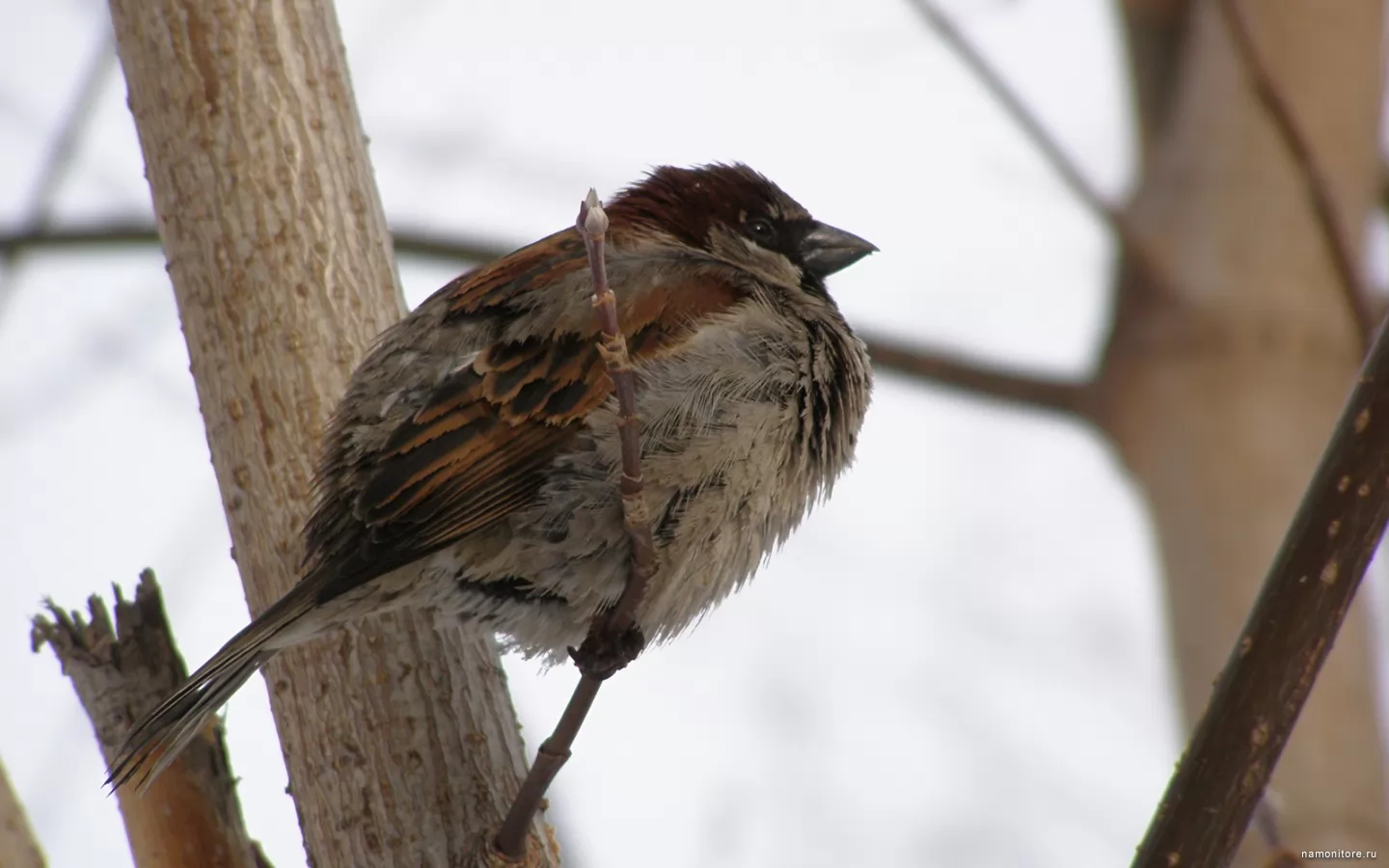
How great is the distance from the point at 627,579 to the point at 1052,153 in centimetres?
315

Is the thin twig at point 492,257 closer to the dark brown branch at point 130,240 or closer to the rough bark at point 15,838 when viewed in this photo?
the dark brown branch at point 130,240

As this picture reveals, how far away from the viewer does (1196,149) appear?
6.39 m

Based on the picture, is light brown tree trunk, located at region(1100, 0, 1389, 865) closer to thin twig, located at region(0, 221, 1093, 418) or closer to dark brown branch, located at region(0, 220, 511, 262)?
thin twig, located at region(0, 221, 1093, 418)

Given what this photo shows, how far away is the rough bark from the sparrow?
0.67 feet

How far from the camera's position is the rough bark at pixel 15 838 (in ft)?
10.2

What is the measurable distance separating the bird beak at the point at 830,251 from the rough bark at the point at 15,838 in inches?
94.5

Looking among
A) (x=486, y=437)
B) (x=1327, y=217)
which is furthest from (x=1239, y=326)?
(x=486, y=437)

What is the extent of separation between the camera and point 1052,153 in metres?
5.85

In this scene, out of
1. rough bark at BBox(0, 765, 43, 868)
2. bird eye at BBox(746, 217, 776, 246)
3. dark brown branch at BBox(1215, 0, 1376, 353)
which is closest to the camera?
rough bark at BBox(0, 765, 43, 868)

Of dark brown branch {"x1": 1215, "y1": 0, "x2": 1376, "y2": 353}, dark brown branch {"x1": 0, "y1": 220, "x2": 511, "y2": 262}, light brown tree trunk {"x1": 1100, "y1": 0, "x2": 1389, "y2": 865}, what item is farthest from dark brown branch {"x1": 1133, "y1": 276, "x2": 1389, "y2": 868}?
dark brown branch {"x1": 0, "y1": 220, "x2": 511, "y2": 262}

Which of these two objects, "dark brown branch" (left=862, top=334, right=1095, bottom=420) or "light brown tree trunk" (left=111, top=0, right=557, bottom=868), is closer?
"light brown tree trunk" (left=111, top=0, right=557, bottom=868)

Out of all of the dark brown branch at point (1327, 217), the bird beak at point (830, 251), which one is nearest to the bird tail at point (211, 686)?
the bird beak at point (830, 251)

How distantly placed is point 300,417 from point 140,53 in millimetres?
995

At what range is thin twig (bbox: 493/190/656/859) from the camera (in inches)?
105
